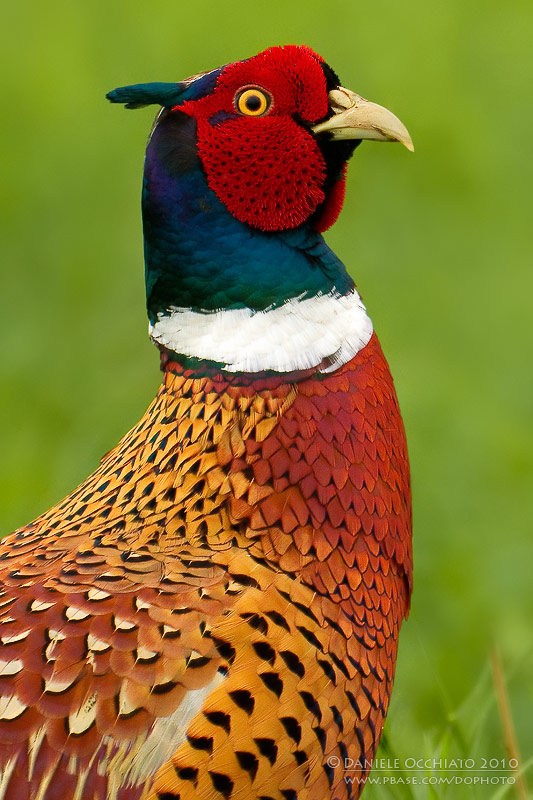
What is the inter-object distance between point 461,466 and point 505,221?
1.70 meters

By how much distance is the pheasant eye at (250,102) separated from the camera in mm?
2529

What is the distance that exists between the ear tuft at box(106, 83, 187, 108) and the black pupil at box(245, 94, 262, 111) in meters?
0.13

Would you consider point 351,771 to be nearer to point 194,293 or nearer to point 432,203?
point 194,293

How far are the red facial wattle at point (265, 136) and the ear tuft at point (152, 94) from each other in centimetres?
3

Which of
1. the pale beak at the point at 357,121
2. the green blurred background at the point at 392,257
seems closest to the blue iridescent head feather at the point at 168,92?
the pale beak at the point at 357,121

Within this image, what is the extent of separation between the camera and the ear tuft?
2521mm

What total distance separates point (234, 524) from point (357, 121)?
839mm

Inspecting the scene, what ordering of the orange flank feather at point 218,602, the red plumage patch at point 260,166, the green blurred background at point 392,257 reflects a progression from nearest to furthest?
the orange flank feather at point 218,602 < the red plumage patch at point 260,166 < the green blurred background at point 392,257

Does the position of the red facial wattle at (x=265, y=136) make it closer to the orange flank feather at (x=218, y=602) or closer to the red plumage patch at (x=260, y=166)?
the red plumage patch at (x=260, y=166)

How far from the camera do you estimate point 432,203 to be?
6246mm

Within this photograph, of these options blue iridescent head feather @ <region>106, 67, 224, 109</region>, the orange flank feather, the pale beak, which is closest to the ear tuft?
blue iridescent head feather @ <region>106, 67, 224, 109</region>

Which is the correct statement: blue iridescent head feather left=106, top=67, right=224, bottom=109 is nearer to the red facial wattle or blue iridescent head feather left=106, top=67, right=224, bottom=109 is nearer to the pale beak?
the red facial wattle

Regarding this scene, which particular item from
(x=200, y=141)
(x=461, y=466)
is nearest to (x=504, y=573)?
(x=461, y=466)

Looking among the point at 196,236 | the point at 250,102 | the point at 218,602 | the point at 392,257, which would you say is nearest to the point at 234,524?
the point at 218,602
